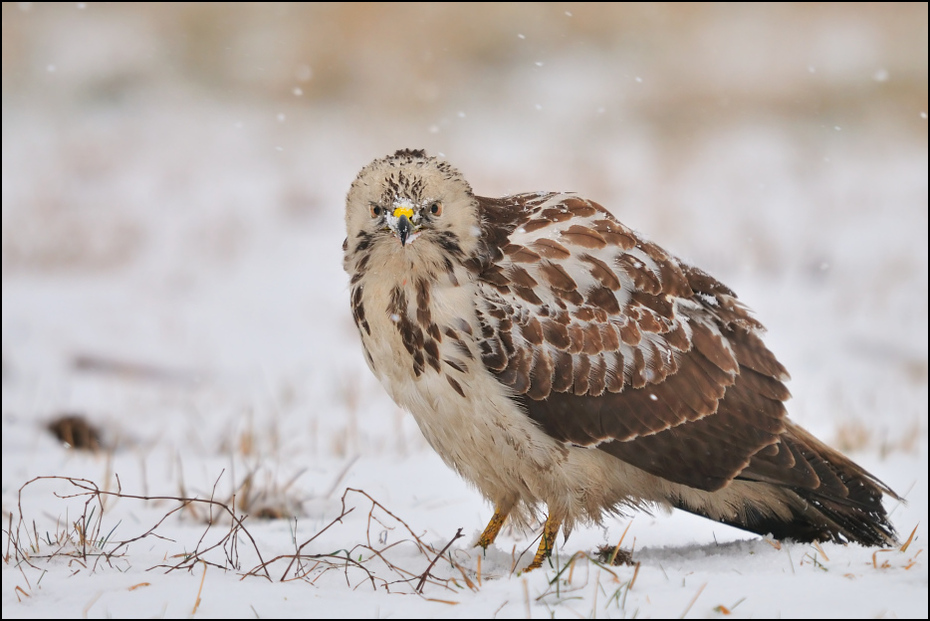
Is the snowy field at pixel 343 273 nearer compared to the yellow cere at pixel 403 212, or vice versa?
the snowy field at pixel 343 273

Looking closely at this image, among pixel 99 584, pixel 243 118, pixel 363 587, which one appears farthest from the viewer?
pixel 243 118

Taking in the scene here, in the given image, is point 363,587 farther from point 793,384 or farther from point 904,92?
point 904,92

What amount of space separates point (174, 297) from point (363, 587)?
7204mm

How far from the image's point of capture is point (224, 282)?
1010 centimetres

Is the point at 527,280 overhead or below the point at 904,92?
below

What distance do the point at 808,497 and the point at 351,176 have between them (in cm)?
961

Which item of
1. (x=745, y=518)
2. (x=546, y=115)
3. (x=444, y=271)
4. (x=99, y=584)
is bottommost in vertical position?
(x=99, y=584)

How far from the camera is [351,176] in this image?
494 inches

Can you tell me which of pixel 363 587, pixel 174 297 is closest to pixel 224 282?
pixel 174 297

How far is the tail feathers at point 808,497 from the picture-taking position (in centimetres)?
358

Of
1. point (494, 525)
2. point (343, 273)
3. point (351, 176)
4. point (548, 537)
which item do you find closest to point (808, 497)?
point (548, 537)

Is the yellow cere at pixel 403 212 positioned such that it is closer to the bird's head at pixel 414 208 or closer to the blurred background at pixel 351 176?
the bird's head at pixel 414 208

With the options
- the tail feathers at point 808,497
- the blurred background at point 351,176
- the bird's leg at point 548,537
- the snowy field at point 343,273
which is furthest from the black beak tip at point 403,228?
the blurred background at point 351,176

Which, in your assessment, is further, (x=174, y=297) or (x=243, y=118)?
(x=243, y=118)
